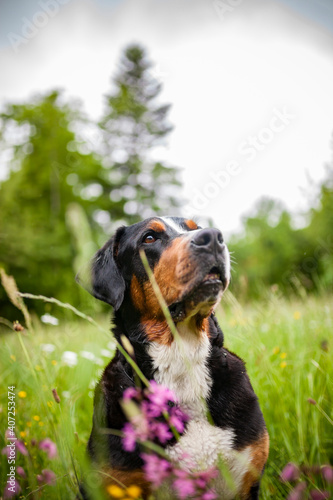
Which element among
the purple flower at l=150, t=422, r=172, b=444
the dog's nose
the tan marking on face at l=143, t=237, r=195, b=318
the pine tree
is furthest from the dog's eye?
the pine tree

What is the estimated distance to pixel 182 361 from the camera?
2.39 m

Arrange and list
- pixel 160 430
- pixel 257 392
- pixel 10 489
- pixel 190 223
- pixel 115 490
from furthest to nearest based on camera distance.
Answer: pixel 190 223 → pixel 257 392 → pixel 10 489 → pixel 160 430 → pixel 115 490

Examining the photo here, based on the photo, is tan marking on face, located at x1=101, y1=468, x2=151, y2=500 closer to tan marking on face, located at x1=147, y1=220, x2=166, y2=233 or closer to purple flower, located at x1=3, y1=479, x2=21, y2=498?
purple flower, located at x1=3, y1=479, x2=21, y2=498

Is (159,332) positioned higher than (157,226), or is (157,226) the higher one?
(157,226)

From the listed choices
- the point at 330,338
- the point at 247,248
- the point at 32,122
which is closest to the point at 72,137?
the point at 32,122

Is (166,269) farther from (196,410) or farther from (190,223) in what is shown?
(196,410)

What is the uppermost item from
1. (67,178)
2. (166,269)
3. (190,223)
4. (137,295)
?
(190,223)

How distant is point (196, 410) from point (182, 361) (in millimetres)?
334

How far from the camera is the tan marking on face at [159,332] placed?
2.43 meters

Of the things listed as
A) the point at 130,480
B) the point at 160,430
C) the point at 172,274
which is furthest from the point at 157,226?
the point at 130,480

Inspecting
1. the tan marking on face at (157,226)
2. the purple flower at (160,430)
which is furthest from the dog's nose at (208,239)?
the purple flower at (160,430)

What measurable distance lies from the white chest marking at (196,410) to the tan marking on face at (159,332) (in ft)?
0.12

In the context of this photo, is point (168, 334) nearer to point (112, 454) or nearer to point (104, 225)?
point (112, 454)

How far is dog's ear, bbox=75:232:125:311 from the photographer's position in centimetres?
257
